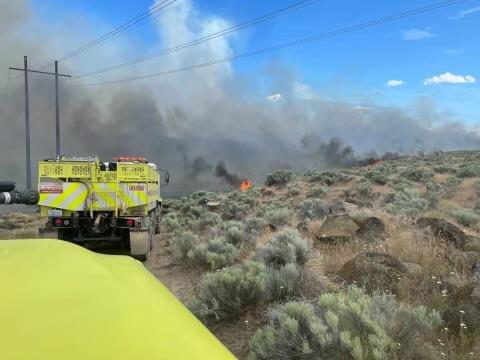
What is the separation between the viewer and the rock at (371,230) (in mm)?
9695

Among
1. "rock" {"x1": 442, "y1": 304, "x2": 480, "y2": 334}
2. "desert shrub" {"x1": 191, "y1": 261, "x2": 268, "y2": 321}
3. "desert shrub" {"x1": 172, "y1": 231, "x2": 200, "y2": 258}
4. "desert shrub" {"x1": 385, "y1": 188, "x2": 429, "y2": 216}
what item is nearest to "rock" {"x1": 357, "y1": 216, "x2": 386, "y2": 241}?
"desert shrub" {"x1": 191, "y1": 261, "x2": 268, "y2": 321}

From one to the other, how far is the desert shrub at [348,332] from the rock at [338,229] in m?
4.48

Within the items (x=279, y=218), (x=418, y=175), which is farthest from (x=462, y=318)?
(x=418, y=175)

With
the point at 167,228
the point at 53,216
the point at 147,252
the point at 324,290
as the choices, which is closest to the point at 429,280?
the point at 324,290

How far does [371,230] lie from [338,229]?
65 centimetres

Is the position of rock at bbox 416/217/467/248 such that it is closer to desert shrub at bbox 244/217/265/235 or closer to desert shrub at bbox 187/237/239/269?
desert shrub at bbox 187/237/239/269

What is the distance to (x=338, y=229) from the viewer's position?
10.3m

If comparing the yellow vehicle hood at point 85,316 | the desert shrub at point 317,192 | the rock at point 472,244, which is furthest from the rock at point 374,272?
the desert shrub at point 317,192

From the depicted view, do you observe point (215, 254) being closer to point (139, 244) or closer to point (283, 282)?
point (283, 282)

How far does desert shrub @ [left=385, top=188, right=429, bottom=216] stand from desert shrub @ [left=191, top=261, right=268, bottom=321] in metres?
8.22

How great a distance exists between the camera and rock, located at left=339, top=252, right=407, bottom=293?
6504 mm

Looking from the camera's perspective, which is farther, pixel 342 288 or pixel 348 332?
pixel 342 288

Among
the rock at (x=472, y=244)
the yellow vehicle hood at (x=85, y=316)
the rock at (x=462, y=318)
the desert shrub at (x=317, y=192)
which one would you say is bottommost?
the desert shrub at (x=317, y=192)

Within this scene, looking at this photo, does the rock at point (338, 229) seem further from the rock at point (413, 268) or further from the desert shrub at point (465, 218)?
the desert shrub at point (465, 218)
